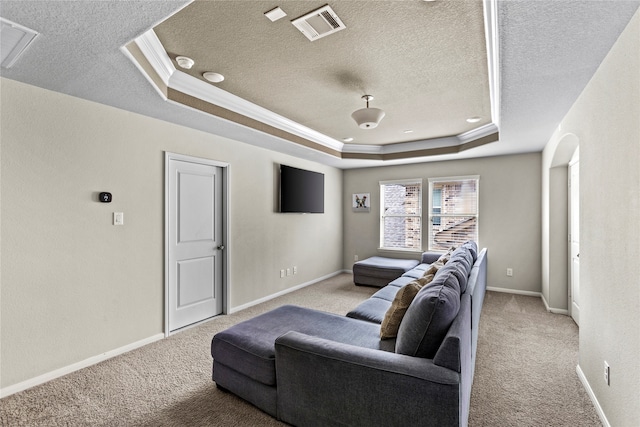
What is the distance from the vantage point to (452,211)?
569 centimetres

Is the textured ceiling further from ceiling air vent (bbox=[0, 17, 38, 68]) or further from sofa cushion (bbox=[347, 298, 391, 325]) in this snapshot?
sofa cushion (bbox=[347, 298, 391, 325])

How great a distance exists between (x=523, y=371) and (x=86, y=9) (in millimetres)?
3858

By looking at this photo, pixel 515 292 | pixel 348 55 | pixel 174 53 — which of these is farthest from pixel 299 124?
pixel 515 292

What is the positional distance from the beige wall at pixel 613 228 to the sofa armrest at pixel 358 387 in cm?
100

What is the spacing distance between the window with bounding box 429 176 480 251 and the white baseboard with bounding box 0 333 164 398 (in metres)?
4.80

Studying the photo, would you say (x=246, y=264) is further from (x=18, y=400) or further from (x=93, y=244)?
(x=18, y=400)

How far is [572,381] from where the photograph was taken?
7.98 feet

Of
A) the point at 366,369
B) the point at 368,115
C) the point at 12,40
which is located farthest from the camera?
the point at 368,115

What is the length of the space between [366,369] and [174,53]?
265 cm

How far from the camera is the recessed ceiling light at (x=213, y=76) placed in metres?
2.76

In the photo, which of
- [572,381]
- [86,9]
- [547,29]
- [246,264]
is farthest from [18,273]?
[572,381]

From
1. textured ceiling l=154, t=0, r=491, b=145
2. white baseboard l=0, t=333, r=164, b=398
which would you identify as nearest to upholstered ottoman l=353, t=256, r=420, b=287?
textured ceiling l=154, t=0, r=491, b=145

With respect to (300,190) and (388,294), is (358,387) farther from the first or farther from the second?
(300,190)

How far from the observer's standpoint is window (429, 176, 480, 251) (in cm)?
551
